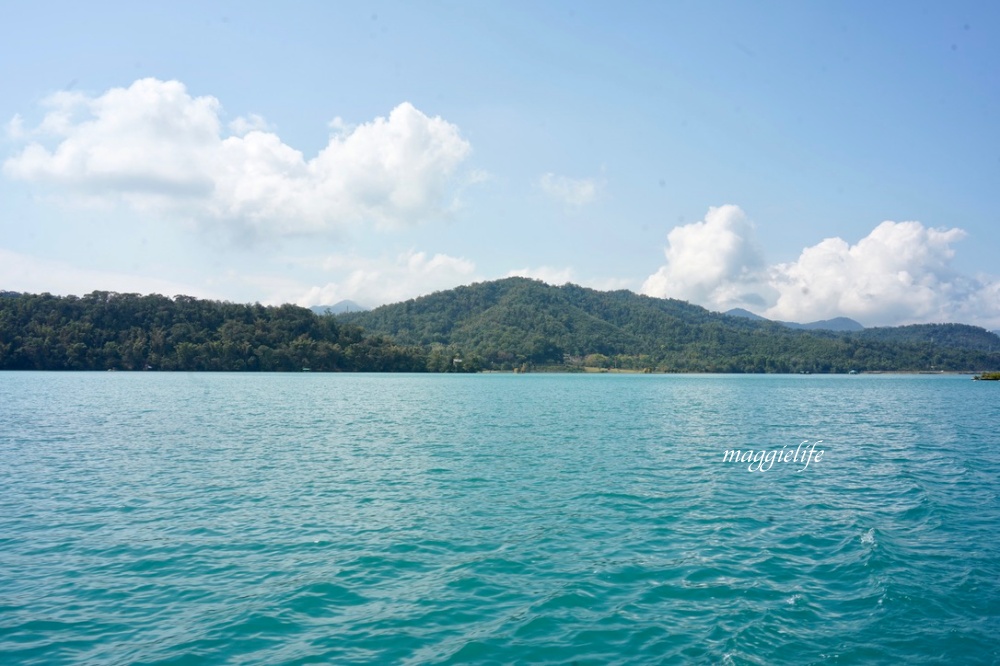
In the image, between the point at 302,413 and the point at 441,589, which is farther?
the point at 302,413

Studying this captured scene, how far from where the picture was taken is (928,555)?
17.8 meters

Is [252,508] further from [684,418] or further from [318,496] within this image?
[684,418]

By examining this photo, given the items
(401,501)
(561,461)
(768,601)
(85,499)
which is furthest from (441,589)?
(561,461)

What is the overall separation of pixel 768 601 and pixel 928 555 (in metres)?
7.32

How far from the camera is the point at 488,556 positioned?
56.9ft

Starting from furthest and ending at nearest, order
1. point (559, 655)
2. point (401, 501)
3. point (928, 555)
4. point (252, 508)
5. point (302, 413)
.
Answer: point (302, 413), point (401, 501), point (252, 508), point (928, 555), point (559, 655)

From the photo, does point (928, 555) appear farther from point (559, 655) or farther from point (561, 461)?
point (561, 461)

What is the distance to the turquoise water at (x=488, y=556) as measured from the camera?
12.1 metres

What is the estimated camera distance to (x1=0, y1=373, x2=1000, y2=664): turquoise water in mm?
12133

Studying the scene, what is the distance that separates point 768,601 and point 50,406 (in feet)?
237

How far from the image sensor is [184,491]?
25.4 meters

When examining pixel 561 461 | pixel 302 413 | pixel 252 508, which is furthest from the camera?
pixel 302 413

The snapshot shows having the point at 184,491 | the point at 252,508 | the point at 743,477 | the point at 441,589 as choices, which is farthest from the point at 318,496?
the point at 743,477

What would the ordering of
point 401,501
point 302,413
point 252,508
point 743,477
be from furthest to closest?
1. point 302,413
2. point 743,477
3. point 401,501
4. point 252,508
